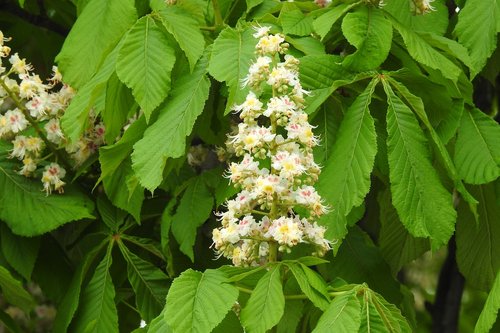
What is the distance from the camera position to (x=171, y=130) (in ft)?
9.16

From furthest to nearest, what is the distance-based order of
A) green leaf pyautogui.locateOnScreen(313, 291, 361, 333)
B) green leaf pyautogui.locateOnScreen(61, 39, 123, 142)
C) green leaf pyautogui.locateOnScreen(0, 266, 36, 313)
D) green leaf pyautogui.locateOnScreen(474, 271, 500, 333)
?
green leaf pyautogui.locateOnScreen(0, 266, 36, 313) < green leaf pyautogui.locateOnScreen(61, 39, 123, 142) < green leaf pyautogui.locateOnScreen(474, 271, 500, 333) < green leaf pyautogui.locateOnScreen(313, 291, 361, 333)

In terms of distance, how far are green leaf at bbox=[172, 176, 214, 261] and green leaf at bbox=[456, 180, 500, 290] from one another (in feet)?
2.85

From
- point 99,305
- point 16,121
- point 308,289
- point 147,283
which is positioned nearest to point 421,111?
point 308,289

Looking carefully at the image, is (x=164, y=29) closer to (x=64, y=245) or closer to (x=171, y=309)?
(x=171, y=309)

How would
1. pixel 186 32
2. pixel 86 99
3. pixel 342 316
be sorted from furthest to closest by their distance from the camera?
pixel 86 99
pixel 186 32
pixel 342 316

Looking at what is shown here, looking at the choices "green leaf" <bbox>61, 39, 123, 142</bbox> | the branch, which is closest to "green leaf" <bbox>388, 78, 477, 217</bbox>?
"green leaf" <bbox>61, 39, 123, 142</bbox>

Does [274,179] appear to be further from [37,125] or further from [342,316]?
[37,125]

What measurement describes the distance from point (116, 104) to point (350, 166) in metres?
0.78

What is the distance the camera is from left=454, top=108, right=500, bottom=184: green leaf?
2.95 metres

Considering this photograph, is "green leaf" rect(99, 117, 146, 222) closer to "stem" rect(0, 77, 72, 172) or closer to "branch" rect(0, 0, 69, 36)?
"stem" rect(0, 77, 72, 172)

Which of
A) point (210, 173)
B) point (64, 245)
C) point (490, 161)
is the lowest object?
point (64, 245)

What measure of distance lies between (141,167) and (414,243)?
4.16 ft

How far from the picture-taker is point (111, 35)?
3.24 metres

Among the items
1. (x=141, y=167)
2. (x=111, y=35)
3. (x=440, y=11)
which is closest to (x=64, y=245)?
(x=111, y=35)
